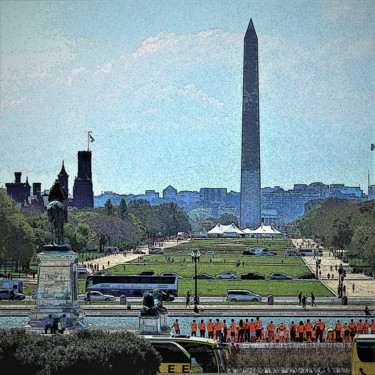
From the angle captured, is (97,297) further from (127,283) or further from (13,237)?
(13,237)

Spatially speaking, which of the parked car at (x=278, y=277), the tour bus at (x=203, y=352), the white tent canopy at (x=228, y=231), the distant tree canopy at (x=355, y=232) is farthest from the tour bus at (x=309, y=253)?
the tour bus at (x=203, y=352)

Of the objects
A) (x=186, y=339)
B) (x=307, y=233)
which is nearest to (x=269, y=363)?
(x=186, y=339)

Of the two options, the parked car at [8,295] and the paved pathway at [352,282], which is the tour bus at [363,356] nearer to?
the parked car at [8,295]

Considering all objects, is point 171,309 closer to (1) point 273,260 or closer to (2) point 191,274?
(2) point 191,274

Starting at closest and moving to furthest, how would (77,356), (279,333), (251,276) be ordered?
(77,356), (279,333), (251,276)

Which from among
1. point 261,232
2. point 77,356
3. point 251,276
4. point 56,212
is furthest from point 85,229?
point 77,356

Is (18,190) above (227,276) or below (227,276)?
above
